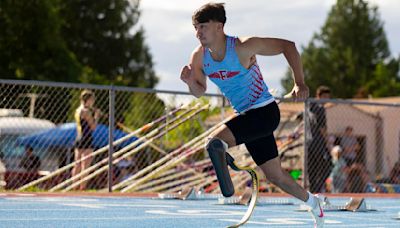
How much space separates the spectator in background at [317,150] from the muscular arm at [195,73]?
7.74m

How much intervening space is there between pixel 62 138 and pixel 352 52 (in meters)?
60.8

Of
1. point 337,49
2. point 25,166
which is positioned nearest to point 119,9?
point 337,49

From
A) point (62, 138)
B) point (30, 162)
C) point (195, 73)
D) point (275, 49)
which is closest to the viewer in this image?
point (275, 49)

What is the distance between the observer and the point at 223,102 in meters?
14.7

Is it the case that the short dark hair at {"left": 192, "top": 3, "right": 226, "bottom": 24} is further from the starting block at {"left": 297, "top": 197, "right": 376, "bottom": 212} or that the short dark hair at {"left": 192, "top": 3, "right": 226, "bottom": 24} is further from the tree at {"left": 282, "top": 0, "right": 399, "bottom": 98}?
the tree at {"left": 282, "top": 0, "right": 399, "bottom": 98}

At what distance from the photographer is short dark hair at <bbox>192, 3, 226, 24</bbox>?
6.78 m

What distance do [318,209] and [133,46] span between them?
51.1m

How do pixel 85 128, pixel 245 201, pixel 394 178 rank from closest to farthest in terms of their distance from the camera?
pixel 245 201 < pixel 85 128 < pixel 394 178

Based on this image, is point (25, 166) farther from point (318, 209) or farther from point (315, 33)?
point (315, 33)

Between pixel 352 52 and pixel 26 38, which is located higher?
pixel 352 52

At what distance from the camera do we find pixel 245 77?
6.86 meters

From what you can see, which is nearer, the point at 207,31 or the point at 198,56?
the point at 207,31

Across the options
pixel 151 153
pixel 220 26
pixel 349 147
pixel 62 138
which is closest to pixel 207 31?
pixel 220 26

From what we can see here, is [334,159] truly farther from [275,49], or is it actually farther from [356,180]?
[275,49]
